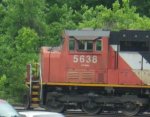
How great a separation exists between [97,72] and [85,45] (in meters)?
1.22

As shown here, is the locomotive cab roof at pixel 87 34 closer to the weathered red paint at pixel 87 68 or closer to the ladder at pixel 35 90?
the weathered red paint at pixel 87 68

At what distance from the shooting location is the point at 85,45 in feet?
76.8

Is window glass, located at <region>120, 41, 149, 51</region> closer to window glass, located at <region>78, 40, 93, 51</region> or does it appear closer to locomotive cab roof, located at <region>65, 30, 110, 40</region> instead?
locomotive cab roof, located at <region>65, 30, 110, 40</region>

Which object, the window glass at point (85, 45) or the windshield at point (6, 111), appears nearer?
the windshield at point (6, 111)

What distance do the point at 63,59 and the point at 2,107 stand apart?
420 inches

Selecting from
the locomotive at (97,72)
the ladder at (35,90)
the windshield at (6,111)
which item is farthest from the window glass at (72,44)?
the windshield at (6,111)

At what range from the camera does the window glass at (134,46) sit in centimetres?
2352

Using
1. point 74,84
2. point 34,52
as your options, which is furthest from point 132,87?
point 34,52

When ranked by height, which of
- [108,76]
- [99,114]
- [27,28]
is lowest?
[99,114]

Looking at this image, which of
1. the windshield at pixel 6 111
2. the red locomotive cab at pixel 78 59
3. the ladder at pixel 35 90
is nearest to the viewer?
the windshield at pixel 6 111

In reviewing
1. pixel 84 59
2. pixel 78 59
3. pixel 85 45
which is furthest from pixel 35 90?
pixel 85 45

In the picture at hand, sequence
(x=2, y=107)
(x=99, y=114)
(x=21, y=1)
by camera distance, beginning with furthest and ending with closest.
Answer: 1. (x=21, y=1)
2. (x=99, y=114)
3. (x=2, y=107)

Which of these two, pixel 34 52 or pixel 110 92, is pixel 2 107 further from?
pixel 34 52

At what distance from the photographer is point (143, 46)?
23547 millimetres
